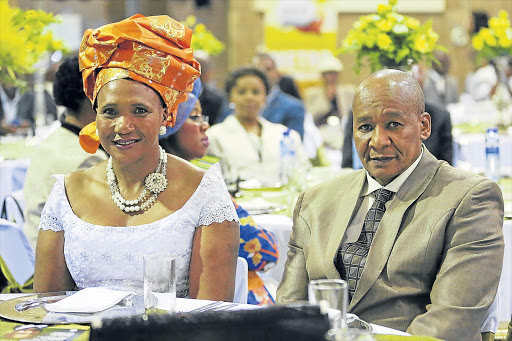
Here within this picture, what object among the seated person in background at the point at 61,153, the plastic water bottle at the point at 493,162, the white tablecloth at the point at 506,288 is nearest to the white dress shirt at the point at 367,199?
the white tablecloth at the point at 506,288

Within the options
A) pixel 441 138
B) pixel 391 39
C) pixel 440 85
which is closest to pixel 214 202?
pixel 441 138

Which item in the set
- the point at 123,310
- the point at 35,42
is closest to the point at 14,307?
the point at 123,310

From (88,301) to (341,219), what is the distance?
85 cm

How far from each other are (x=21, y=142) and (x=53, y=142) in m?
3.91

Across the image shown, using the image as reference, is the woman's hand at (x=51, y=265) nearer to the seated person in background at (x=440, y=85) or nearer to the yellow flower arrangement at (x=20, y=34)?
the yellow flower arrangement at (x=20, y=34)

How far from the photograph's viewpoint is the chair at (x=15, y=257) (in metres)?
3.53

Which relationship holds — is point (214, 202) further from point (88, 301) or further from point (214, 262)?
point (88, 301)

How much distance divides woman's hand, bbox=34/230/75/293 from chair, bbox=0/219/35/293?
90 cm

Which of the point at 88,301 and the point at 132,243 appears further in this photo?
the point at 132,243

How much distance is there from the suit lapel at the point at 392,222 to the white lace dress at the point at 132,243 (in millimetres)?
517

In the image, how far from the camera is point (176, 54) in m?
2.66

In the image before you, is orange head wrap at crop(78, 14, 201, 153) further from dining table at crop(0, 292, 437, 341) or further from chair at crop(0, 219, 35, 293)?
chair at crop(0, 219, 35, 293)

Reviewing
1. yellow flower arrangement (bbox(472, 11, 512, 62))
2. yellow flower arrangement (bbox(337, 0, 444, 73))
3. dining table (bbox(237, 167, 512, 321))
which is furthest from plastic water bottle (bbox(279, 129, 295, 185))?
yellow flower arrangement (bbox(472, 11, 512, 62))

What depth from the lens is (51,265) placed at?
2.66 m
